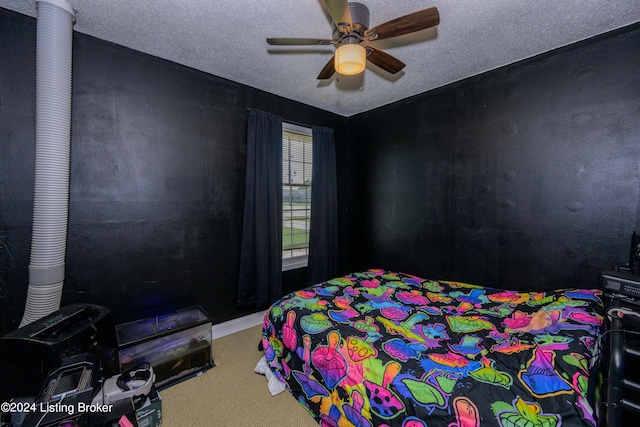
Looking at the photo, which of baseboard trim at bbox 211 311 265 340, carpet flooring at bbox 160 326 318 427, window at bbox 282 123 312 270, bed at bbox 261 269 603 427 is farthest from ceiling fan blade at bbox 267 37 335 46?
baseboard trim at bbox 211 311 265 340

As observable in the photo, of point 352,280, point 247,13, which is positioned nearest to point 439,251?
point 352,280

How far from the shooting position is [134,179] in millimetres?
2289

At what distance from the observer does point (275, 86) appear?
296cm

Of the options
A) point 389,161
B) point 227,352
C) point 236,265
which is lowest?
point 227,352

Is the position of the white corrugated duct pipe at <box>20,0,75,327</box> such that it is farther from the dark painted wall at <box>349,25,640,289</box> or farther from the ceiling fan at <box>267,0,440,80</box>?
the dark painted wall at <box>349,25,640,289</box>

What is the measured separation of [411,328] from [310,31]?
2336 millimetres

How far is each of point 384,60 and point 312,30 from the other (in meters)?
0.60

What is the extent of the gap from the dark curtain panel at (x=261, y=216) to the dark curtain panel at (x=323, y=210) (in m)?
0.56

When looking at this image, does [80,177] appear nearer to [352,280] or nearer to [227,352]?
[227,352]

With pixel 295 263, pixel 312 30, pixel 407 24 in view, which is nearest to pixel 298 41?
pixel 312 30

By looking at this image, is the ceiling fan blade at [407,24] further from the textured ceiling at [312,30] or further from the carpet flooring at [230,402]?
the carpet flooring at [230,402]

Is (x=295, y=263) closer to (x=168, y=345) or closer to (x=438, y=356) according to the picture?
(x=168, y=345)

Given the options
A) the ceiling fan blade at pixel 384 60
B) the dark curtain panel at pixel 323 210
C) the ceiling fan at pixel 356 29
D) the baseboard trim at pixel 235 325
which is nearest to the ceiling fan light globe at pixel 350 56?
the ceiling fan at pixel 356 29

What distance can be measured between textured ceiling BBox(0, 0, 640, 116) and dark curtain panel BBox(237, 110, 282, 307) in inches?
23.0
